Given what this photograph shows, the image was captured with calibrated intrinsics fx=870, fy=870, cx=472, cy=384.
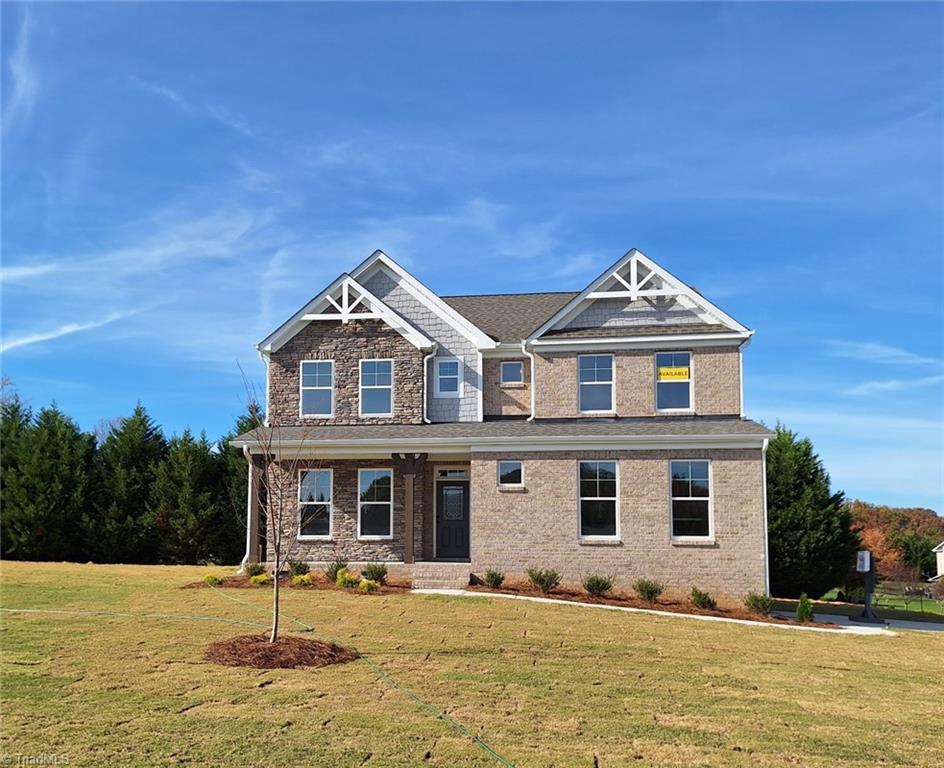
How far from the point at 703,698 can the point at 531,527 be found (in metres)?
11.0

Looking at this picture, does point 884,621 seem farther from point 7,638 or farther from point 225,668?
point 7,638

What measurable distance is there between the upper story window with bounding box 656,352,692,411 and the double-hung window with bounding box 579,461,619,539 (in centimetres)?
277

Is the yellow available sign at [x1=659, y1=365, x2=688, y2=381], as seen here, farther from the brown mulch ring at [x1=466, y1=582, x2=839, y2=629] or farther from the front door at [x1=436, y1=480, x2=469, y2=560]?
the front door at [x1=436, y1=480, x2=469, y2=560]

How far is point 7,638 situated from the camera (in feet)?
42.9

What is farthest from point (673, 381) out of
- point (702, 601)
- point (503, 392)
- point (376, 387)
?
point (376, 387)

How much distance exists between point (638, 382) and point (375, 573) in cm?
864

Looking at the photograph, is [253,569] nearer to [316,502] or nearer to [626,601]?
[316,502]

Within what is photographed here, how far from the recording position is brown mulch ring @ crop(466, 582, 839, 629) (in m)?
19.3

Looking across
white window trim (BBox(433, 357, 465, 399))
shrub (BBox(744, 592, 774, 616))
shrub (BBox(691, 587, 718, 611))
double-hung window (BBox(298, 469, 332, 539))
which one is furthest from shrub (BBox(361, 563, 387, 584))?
shrub (BBox(744, 592, 774, 616))

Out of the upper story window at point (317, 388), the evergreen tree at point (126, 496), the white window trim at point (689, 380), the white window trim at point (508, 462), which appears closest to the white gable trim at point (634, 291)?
the white window trim at point (689, 380)

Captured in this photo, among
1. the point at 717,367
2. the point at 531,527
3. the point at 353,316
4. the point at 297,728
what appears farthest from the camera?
the point at 353,316

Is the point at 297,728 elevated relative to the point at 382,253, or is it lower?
lower

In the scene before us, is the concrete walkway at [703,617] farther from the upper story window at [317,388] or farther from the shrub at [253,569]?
the upper story window at [317,388]

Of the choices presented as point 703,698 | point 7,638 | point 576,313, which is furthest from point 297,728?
point 576,313
